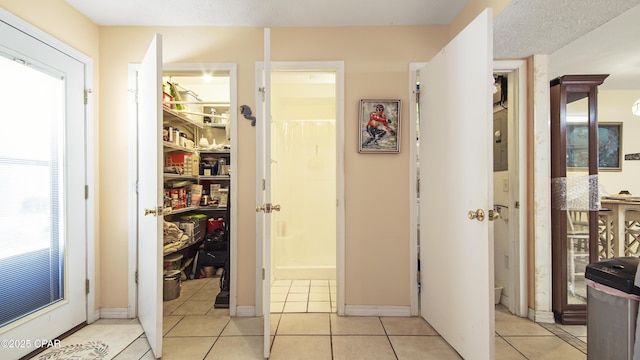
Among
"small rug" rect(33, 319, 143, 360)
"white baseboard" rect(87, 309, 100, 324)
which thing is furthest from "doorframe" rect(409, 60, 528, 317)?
"white baseboard" rect(87, 309, 100, 324)

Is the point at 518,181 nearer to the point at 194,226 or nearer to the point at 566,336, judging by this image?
the point at 566,336

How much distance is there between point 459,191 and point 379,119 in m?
0.87

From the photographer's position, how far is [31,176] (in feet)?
5.66

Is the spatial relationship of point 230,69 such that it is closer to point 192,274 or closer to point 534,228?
point 192,274

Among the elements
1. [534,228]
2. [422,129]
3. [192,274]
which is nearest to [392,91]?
[422,129]

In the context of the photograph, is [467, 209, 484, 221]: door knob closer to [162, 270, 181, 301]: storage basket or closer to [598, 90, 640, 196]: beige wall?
[162, 270, 181, 301]: storage basket

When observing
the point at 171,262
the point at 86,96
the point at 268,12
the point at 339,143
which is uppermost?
the point at 268,12

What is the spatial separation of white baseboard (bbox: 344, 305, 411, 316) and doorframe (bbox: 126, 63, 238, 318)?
0.95 meters

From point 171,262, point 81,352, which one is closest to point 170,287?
point 171,262

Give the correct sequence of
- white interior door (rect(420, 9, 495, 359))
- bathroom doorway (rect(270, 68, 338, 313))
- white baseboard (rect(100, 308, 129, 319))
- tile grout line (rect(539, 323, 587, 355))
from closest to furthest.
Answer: white interior door (rect(420, 9, 495, 359)) < tile grout line (rect(539, 323, 587, 355)) < white baseboard (rect(100, 308, 129, 319)) < bathroom doorway (rect(270, 68, 338, 313))

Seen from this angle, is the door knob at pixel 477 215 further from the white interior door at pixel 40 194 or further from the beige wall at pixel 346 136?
the white interior door at pixel 40 194

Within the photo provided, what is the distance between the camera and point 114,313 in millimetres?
2205

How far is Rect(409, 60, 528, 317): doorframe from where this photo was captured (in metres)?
2.15

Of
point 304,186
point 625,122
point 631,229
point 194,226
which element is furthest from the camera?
point 625,122
